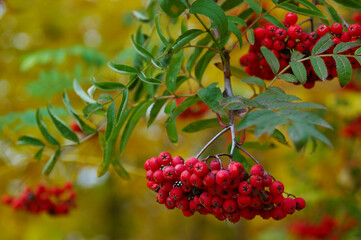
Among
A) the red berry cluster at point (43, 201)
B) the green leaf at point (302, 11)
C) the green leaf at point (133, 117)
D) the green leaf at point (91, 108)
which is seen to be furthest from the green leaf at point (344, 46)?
the red berry cluster at point (43, 201)

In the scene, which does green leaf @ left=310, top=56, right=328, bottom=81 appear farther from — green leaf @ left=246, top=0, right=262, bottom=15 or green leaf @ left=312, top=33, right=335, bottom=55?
green leaf @ left=246, top=0, right=262, bottom=15

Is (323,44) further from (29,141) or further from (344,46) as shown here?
(29,141)

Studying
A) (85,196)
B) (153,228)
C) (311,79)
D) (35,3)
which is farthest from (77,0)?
(153,228)

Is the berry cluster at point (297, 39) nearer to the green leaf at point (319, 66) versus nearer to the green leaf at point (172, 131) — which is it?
the green leaf at point (319, 66)

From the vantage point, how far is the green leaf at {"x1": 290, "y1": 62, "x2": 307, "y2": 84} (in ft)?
3.51

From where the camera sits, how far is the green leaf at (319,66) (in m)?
1.07

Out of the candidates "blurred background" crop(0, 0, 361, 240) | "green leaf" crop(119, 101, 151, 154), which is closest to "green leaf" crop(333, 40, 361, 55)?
"green leaf" crop(119, 101, 151, 154)

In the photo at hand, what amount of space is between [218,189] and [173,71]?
554mm

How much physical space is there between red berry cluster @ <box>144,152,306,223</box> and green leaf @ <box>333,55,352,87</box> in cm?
36

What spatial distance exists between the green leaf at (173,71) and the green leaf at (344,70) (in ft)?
1.70

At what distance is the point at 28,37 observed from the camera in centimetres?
356

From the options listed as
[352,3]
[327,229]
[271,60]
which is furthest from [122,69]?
[327,229]

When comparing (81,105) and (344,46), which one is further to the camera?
(81,105)

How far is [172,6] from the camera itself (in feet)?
3.57
